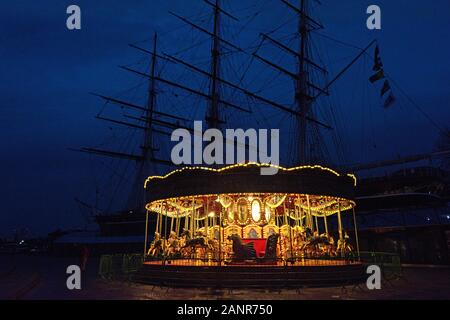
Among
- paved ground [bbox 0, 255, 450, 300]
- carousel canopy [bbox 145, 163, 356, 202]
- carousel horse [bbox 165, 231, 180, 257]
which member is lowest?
paved ground [bbox 0, 255, 450, 300]

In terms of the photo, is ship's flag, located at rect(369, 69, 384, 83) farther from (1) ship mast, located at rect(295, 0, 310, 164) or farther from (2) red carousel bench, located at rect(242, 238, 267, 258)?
(2) red carousel bench, located at rect(242, 238, 267, 258)

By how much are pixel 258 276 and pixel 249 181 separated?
3.75 m

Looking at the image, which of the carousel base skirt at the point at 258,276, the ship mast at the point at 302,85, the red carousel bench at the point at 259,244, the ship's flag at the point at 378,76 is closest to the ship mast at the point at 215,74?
the ship mast at the point at 302,85

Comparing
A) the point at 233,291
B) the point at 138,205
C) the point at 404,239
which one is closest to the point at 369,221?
the point at 404,239

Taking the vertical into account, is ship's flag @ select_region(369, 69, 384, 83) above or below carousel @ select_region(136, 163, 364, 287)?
above

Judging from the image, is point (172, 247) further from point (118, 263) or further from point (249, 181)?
point (249, 181)

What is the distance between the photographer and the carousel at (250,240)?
13.0 metres

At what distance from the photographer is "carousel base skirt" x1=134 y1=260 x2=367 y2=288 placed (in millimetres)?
12703

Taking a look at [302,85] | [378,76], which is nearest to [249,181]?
[378,76]

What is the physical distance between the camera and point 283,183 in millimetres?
14812

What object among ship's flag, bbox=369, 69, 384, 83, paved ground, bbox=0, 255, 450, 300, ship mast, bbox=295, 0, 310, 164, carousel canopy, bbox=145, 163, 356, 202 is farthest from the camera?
ship mast, bbox=295, 0, 310, 164

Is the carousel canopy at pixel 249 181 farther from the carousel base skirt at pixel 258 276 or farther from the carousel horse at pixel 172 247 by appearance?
the carousel base skirt at pixel 258 276

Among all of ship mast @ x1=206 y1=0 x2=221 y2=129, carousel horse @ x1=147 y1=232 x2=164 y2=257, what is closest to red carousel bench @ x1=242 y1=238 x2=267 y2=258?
carousel horse @ x1=147 y1=232 x2=164 y2=257

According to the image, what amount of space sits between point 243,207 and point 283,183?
379cm
